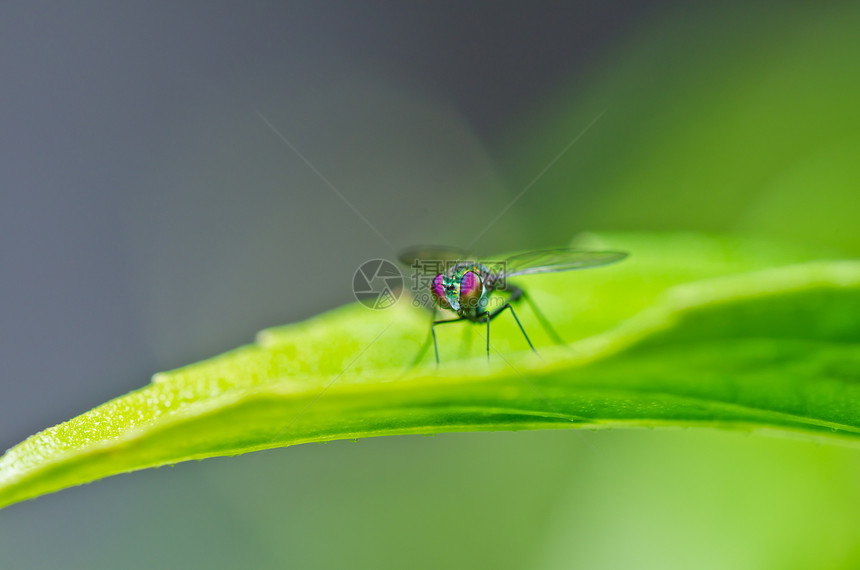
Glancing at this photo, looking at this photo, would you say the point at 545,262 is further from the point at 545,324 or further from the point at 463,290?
the point at 545,324

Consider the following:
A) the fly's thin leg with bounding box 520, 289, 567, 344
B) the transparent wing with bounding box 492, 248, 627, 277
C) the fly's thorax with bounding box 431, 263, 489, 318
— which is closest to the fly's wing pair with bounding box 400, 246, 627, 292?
the transparent wing with bounding box 492, 248, 627, 277

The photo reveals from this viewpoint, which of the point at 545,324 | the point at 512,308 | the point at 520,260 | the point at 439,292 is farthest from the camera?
the point at 520,260

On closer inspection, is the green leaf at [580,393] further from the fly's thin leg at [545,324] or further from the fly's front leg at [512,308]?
the fly's front leg at [512,308]

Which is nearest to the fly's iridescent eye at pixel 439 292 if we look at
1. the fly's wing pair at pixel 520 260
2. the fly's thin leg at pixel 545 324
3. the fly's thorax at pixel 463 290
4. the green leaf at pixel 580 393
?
the fly's thorax at pixel 463 290

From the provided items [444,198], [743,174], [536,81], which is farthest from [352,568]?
[536,81]

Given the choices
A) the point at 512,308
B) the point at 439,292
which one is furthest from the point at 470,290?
the point at 512,308

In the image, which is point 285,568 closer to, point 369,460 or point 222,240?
point 369,460

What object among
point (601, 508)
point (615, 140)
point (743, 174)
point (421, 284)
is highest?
point (615, 140)
